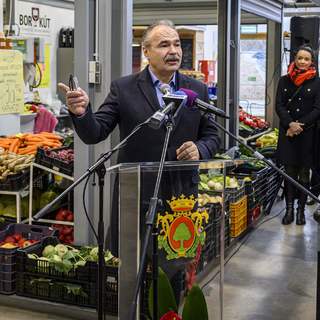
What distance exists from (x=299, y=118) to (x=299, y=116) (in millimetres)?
23

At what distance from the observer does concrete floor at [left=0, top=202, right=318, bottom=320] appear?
13.1 feet

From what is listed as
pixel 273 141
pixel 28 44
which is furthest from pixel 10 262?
pixel 28 44

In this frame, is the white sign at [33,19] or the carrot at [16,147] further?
the white sign at [33,19]

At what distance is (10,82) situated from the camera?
16.9 ft

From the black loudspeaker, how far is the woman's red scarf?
2.17 metres

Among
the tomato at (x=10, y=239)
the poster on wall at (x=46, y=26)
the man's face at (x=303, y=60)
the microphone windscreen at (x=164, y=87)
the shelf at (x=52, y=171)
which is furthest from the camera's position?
the poster on wall at (x=46, y=26)

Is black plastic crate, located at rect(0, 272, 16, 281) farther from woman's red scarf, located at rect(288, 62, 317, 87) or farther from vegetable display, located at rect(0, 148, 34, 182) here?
woman's red scarf, located at rect(288, 62, 317, 87)

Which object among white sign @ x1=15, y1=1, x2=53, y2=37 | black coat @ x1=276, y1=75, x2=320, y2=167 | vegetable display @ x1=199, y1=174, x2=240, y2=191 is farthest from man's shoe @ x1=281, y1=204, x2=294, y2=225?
white sign @ x1=15, y1=1, x2=53, y2=37

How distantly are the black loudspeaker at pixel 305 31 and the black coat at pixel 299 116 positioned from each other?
2196 mm

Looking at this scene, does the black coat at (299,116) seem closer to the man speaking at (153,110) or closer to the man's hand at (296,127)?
the man's hand at (296,127)

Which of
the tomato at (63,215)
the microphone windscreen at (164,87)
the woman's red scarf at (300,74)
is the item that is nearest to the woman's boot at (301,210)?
the woman's red scarf at (300,74)

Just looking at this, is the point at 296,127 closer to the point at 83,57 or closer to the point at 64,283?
the point at 83,57

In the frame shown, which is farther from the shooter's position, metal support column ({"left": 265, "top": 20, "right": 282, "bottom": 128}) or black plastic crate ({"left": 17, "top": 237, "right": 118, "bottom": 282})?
metal support column ({"left": 265, "top": 20, "right": 282, "bottom": 128})

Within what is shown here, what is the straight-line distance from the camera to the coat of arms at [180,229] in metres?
2.47
